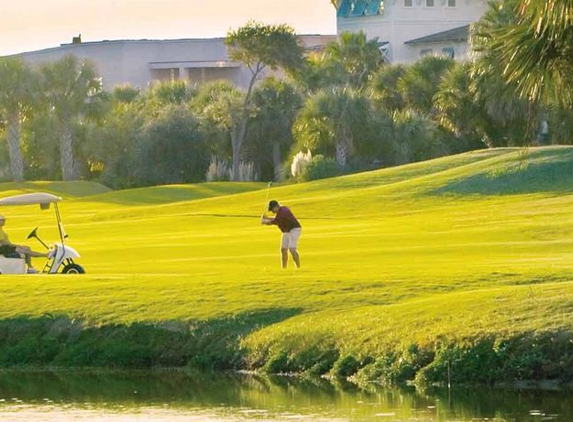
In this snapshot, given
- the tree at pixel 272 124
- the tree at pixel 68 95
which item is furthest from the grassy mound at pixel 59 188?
the tree at pixel 272 124

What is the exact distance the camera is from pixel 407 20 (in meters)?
128

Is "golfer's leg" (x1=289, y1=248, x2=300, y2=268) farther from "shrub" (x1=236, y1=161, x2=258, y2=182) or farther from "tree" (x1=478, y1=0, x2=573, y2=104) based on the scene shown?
"shrub" (x1=236, y1=161, x2=258, y2=182)

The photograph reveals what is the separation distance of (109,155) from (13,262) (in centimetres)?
6215

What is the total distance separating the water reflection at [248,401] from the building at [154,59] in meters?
118

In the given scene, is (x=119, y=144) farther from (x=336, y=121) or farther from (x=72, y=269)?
(x=72, y=269)

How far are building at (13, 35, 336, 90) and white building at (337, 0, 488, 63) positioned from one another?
13123 millimetres

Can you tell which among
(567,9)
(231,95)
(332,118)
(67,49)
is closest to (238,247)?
(567,9)

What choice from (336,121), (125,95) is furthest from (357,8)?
(336,121)

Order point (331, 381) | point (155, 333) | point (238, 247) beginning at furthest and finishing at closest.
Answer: point (238, 247) < point (155, 333) < point (331, 381)

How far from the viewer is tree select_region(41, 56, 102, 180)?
9650 centimetres

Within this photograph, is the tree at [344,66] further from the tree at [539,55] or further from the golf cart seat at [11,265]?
the tree at [539,55]

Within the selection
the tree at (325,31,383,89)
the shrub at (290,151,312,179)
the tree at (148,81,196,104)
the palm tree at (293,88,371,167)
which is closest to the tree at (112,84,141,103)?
the tree at (148,81,196,104)

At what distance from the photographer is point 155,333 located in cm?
2708

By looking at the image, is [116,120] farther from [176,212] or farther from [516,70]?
[516,70]
